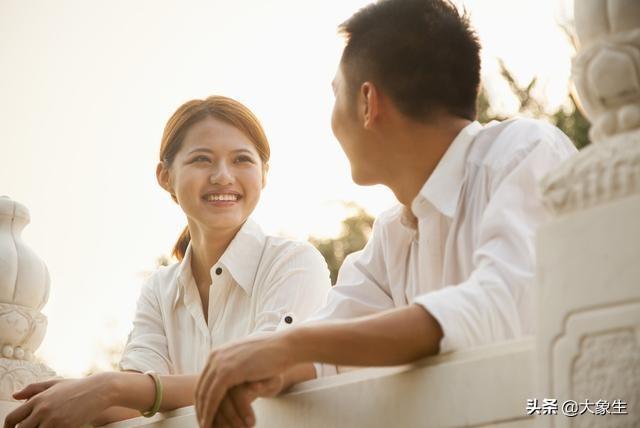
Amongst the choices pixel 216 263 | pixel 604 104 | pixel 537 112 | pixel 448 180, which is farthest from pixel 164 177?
pixel 537 112

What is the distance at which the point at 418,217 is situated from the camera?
10.4ft

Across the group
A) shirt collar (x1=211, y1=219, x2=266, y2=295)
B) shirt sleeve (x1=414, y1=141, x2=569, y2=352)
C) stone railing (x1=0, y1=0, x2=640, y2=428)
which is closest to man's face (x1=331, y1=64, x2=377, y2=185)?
shirt sleeve (x1=414, y1=141, x2=569, y2=352)

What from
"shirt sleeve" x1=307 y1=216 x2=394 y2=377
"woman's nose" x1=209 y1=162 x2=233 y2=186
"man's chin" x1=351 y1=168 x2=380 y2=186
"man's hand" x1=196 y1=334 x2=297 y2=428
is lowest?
"man's hand" x1=196 y1=334 x2=297 y2=428

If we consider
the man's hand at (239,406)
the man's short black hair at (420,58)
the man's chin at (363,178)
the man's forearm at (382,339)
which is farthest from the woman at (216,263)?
the man's forearm at (382,339)

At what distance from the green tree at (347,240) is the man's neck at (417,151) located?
15410 millimetres

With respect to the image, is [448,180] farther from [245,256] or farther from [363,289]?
[245,256]

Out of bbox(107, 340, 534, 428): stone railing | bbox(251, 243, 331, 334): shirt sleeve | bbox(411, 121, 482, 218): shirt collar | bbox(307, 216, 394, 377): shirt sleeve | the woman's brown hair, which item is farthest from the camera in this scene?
the woman's brown hair

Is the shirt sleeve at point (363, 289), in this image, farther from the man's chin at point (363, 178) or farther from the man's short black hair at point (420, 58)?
the man's short black hair at point (420, 58)

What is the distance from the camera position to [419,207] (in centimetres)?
314

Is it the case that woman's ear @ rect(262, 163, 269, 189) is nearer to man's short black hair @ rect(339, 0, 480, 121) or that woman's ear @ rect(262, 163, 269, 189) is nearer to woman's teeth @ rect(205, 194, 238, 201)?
woman's teeth @ rect(205, 194, 238, 201)

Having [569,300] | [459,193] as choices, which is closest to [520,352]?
[569,300]

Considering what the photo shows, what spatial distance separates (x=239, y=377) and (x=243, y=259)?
214cm

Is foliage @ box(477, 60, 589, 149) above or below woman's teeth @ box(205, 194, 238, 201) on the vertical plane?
above

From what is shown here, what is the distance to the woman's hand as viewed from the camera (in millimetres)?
3580
